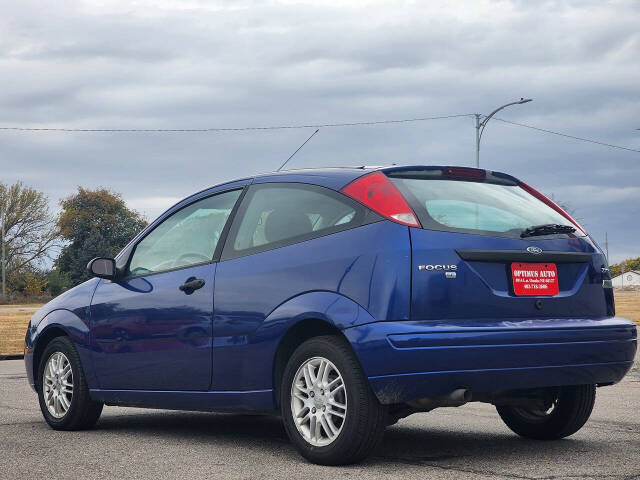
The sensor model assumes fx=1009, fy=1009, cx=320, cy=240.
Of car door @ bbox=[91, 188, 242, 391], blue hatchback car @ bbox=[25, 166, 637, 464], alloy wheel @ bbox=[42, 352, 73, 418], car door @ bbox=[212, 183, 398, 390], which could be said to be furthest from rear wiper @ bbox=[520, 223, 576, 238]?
alloy wheel @ bbox=[42, 352, 73, 418]

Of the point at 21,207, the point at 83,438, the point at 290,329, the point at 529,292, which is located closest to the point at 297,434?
the point at 290,329

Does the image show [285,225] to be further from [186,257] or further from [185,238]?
[185,238]

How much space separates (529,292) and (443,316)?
59 cm

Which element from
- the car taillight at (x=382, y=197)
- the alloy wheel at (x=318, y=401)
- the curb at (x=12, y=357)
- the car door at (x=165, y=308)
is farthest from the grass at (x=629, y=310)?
the alloy wheel at (x=318, y=401)

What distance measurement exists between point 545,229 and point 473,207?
0.44 metres

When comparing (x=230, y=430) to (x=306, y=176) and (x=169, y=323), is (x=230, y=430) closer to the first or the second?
(x=169, y=323)

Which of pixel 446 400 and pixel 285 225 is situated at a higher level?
pixel 285 225

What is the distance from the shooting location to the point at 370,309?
5.23 metres

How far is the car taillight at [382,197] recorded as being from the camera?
17.8ft

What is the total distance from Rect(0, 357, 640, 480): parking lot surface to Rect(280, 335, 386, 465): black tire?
0.26ft

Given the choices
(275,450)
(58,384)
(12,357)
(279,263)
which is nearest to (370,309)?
(279,263)

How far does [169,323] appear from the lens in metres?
6.58

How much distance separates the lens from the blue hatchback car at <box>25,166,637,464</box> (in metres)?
5.22

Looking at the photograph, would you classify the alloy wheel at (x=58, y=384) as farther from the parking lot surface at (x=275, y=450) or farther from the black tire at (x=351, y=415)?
the black tire at (x=351, y=415)
